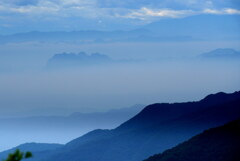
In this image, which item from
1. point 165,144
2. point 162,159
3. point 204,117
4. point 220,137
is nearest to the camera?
point 220,137

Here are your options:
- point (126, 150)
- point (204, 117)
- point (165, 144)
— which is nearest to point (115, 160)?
point (126, 150)

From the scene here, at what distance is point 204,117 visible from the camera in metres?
200

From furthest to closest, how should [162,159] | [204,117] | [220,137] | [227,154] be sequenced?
[204,117] → [162,159] → [220,137] → [227,154]

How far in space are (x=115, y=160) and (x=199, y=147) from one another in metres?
105

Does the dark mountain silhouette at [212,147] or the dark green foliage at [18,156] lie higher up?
the dark mountain silhouette at [212,147]

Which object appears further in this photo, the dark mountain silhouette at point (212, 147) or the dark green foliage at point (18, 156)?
the dark mountain silhouette at point (212, 147)

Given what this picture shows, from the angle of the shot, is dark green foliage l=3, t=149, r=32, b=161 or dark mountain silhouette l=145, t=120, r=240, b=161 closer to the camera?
dark green foliage l=3, t=149, r=32, b=161

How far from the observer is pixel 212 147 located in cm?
9081

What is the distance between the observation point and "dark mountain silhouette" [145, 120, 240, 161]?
8559 centimetres

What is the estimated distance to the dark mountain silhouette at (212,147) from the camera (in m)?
85.6

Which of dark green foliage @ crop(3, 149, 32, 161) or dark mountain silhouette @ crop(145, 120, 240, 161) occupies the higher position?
dark mountain silhouette @ crop(145, 120, 240, 161)

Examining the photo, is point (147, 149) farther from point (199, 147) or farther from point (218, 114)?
point (199, 147)

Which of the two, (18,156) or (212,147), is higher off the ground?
(212,147)

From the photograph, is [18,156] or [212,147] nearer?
[18,156]
